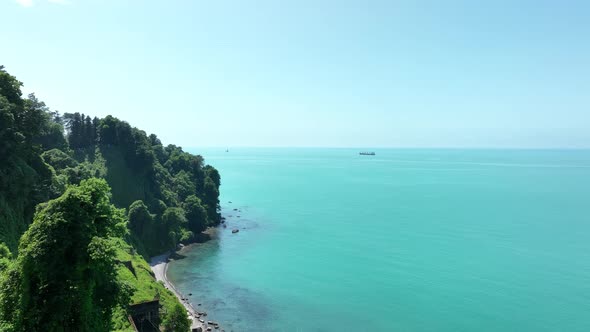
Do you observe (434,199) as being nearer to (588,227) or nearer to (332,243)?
(588,227)

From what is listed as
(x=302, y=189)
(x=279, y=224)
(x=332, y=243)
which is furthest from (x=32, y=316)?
(x=302, y=189)

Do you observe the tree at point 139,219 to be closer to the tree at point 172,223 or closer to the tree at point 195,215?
the tree at point 172,223

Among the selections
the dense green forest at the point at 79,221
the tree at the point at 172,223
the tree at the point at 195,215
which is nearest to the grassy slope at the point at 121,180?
the dense green forest at the point at 79,221

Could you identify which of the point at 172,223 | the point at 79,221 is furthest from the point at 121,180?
the point at 79,221

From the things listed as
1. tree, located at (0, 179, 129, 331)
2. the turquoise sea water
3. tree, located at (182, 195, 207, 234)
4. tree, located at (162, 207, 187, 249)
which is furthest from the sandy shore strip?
tree, located at (0, 179, 129, 331)

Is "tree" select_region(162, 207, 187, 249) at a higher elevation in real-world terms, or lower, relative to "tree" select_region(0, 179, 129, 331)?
lower

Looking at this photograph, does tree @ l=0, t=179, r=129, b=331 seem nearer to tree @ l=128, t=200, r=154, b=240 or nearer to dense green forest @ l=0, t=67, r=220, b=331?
dense green forest @ l=0, t=67, r=220, b=331

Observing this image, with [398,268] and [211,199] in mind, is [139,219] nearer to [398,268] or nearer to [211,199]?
[211,199]
